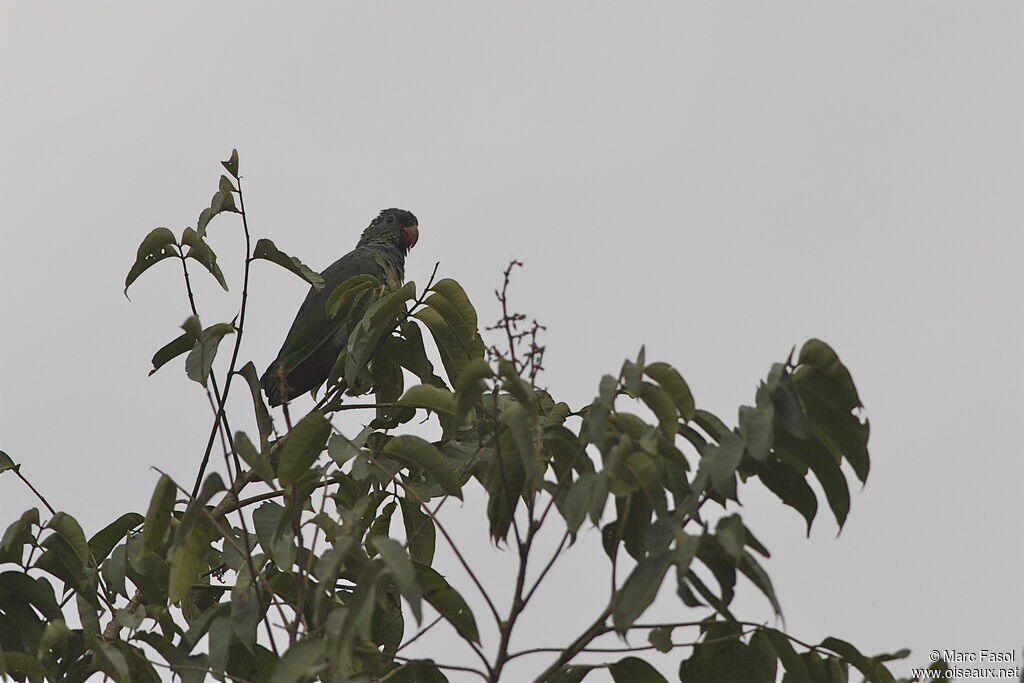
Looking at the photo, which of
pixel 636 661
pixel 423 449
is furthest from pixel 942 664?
pixel 423 449

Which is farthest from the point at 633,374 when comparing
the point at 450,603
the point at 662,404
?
the point at 450,603

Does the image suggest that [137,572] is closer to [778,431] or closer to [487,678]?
[487,678]

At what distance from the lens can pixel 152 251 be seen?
7.36ft

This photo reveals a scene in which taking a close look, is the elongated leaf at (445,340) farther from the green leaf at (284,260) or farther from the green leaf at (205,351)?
the green leaf at (205,351)

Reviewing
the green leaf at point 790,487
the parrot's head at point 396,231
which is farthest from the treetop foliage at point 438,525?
the parrot's head at point 396,231

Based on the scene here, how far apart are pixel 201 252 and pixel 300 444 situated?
0.65 m

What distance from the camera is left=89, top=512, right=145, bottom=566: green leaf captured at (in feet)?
7.56

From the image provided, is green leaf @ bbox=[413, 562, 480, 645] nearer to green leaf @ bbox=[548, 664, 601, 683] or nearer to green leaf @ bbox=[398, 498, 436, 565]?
green leaf @ bbox=[548, 664, 601, 683]

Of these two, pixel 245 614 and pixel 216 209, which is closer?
pixel 245 614

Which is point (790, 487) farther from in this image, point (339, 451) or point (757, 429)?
point (339, 451)

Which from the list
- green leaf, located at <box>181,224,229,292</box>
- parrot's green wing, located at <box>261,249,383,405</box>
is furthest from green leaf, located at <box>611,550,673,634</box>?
parrot's green wing, located at <box>261,249,383,405</box>

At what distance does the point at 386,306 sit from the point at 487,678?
2.79 feet

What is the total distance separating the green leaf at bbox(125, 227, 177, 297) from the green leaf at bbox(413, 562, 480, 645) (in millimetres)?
920

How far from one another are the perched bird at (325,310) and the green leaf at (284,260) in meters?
0.53
